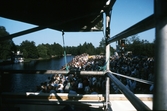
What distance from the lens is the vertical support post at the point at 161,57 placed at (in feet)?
1.13

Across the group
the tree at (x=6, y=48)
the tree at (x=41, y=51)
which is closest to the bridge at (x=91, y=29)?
the tree at (x=6, y=48)

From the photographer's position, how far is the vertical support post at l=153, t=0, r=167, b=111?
1.13 feet

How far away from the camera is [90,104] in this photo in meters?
2.47

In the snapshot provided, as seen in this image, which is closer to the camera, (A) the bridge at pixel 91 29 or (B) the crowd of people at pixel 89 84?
(A) the bridge at pixel 91 29

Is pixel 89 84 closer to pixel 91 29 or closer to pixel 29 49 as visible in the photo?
pixel 91 29

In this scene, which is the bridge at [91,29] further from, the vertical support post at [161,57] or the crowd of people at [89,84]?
the crowd of people at [89,84]

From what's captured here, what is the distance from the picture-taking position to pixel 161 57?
35 cm

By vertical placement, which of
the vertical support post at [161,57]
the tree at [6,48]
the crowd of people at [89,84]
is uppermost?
the tree at [6,48]

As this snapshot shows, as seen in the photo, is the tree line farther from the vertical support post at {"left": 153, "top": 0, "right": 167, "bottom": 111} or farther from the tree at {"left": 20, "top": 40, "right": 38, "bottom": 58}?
the vertical support post at {"left": 153, "top": 0, "right": 167, "bottom": 111}

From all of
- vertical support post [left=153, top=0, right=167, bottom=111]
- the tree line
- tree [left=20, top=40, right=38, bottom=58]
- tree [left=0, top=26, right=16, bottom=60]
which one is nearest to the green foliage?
the tree line

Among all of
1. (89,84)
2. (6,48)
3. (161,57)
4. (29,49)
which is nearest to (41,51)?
(29,49)

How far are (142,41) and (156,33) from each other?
156ft

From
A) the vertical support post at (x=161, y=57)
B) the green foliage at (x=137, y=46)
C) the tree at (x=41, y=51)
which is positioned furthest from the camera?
the tree at (x=41, y=51)

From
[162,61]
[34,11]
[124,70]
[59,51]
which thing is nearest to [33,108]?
[34,11]
